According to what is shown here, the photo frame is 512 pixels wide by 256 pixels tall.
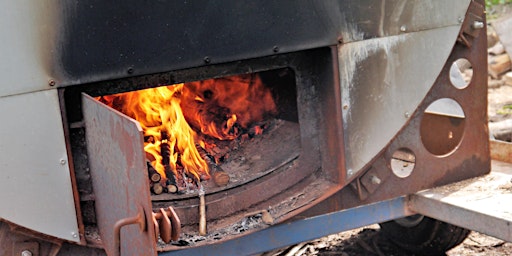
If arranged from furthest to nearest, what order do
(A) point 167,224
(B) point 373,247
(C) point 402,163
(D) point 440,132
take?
(B) point 373,247, (C) point 402,163, (D) point 440,132, (A) point 167,224

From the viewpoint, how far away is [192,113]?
3.45 m

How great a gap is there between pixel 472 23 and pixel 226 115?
1.19 meters

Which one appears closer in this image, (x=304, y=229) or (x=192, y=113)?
Answer: (x=304, y=229)

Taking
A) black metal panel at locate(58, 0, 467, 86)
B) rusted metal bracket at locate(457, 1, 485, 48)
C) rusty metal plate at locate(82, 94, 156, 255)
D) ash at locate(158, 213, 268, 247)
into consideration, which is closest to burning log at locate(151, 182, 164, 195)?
ash at locate(158, 213, 268, 247)

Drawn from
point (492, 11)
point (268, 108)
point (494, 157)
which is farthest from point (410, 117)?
point (492, 11)

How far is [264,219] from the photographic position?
3.07 metres

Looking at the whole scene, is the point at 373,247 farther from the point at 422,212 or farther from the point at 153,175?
the point at 153,175

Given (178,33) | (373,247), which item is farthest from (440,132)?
(178,33)

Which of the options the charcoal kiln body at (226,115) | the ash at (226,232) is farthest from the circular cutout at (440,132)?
the ash at (226,232)

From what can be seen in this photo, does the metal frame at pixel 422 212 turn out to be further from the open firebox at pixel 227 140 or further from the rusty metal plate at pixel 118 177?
the rusty metal plate at pixel 118 177

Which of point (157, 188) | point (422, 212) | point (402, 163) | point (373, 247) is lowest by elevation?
point (373, 247)

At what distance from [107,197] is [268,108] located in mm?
1138

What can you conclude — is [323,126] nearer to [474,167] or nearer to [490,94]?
[474,167]

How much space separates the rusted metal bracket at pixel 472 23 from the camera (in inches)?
130
